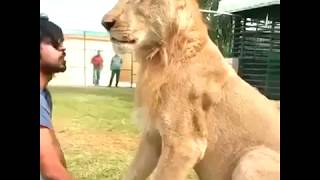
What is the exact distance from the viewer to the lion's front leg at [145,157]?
1.38m

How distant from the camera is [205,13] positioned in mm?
1419

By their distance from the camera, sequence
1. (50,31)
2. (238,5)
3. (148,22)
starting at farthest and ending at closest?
(238,5), (50,31), (148,22)

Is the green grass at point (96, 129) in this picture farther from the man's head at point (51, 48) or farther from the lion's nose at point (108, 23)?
the lion's nose at point (108, 23)

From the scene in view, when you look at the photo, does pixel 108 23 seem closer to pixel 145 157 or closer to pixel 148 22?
pixel 148 22

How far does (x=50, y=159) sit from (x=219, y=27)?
56cm

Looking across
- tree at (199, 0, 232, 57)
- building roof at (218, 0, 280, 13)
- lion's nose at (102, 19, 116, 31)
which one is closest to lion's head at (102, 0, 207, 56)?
lion's nose at (102, 19, 116, 31)

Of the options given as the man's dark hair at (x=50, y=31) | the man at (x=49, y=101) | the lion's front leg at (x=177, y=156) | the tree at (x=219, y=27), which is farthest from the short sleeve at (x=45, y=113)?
the tree at (x=219, y=27)

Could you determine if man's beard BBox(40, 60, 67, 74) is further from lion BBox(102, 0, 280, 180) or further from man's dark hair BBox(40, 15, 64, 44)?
lion BBox(102, 0, 280, 180)

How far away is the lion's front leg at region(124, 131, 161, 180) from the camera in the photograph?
1.38m

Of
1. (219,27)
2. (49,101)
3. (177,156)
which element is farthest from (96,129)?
(219,27)

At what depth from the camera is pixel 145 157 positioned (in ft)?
4.61

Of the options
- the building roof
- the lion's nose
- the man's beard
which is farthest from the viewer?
the building roof

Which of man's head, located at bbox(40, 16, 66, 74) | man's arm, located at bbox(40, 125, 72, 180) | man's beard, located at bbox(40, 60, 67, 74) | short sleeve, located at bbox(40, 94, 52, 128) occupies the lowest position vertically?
man's arm, located at bbox(40, 125, 72, 180)
